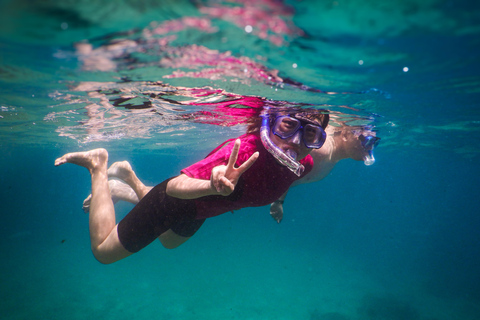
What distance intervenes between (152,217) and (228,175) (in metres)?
2.14

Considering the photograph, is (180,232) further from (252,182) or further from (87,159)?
(87,159)

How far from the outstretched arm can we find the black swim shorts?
738 mm

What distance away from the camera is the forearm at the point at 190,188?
3207 mm

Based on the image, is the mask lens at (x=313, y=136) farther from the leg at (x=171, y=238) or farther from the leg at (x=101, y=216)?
the leg at (x=101, y=216)

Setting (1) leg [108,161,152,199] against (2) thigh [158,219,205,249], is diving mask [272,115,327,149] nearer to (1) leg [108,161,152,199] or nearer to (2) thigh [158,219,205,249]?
(2) thigh [158,219,205,249]

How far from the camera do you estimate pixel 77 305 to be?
47.2 ft

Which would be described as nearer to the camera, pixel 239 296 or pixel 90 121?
pixel 90 121

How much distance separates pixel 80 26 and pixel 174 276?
69.7ft

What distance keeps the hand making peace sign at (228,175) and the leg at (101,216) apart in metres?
2.85

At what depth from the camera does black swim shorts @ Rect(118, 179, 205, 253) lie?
433 centimetres

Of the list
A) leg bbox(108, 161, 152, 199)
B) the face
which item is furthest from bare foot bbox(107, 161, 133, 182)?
the face

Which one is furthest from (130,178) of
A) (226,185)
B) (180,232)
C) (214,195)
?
(226,185)

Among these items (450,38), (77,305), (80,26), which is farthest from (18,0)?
(77,305)

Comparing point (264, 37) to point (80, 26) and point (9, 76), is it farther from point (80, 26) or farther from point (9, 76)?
point (9, 76)
